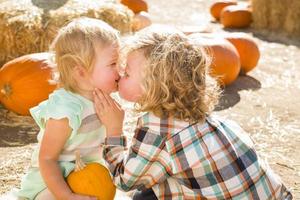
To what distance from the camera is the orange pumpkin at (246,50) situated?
6447 millimetres

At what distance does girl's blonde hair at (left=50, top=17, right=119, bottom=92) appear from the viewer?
2.77 m

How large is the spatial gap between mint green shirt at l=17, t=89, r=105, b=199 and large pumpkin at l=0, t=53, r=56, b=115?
192 cm

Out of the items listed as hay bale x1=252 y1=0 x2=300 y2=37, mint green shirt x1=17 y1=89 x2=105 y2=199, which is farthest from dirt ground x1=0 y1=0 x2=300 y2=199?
→ hay bale x1=252 y1=0 x2=300 y2=37

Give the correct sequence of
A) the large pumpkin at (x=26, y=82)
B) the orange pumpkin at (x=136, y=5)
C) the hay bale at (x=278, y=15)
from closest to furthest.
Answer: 1. the large pumpkin at (x=26, y=82)
2. the orange pumpkin at (x=136, y=5)
3. the hay bale at (x=278, y=15)

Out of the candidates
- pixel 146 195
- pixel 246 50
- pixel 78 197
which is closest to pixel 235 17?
pixel 246 50

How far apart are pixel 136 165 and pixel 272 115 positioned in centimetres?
290

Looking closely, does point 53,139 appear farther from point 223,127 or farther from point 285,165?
point 285,165

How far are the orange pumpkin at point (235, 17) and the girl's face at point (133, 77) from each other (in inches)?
295

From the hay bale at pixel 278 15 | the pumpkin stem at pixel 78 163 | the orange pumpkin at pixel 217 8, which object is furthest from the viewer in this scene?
the orange pumpkin at pixel 217 8

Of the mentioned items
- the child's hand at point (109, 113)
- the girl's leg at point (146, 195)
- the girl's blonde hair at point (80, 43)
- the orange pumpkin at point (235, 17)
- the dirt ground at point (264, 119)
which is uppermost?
the girl's blonde hair at point (80, 43)

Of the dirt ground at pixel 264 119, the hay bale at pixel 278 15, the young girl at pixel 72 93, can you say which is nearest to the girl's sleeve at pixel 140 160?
the young girl at pixel 72 93

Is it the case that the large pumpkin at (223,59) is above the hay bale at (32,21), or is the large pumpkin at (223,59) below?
below

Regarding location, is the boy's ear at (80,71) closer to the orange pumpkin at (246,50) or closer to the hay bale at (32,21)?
the hay bale at (32,21)

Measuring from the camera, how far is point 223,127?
107 inches
